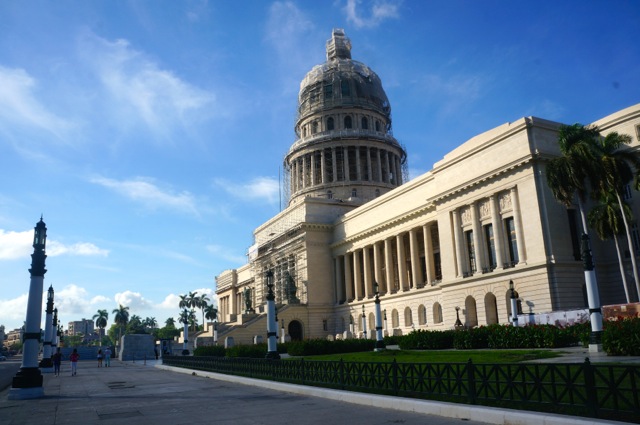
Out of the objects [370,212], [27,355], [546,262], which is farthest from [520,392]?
[370,212]

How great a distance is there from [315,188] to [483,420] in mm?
76282

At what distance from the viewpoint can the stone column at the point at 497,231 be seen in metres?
41.6

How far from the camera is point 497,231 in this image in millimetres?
42062

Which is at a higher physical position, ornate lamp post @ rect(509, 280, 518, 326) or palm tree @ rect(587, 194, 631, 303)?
palm tree @ rect(587, 194, 631, 303)

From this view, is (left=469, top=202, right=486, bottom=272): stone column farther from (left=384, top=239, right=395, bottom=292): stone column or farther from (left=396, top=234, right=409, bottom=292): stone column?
(left=384, top=239, right=395, bottom=292): stone column

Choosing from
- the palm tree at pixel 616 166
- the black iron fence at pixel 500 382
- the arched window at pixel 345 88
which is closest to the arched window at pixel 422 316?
the palm tree at pixel 616 166

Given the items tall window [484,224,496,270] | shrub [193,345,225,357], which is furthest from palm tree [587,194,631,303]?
shrub [193,345,225,357]

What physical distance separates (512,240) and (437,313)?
45.0 feet

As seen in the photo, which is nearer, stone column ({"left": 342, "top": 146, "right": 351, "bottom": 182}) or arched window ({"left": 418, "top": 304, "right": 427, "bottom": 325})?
arched window ({"left": 418, "top": 304, "right": 427, "bottom": 325})

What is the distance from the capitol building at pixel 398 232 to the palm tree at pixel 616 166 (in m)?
3.60

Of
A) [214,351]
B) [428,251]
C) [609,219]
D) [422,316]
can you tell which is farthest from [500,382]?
[422,316]

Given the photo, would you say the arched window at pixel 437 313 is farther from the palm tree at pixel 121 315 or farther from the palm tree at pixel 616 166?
the palm tree at pixel 121 315

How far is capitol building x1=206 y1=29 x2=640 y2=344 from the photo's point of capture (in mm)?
39156

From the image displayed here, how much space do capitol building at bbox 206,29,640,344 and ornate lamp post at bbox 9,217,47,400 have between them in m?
31.1
